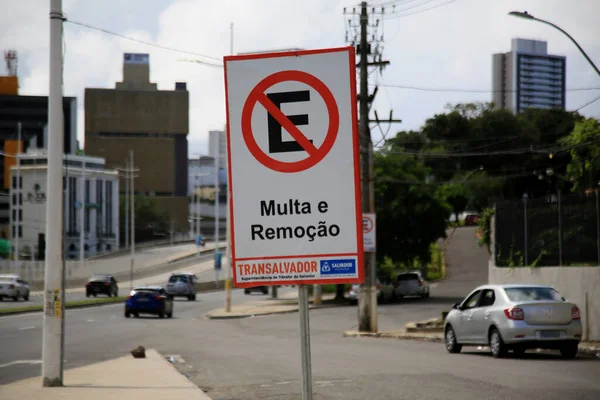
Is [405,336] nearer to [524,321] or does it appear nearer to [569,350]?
[569,350]

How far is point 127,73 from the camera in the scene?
17712 cm

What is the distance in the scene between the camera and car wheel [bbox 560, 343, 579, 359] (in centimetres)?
1872

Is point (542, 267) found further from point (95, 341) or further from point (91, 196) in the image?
point (91, 196)

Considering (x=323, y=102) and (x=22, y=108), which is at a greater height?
(x=22, y=108)

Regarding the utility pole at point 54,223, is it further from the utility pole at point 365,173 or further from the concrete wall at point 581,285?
the utility pole at point 365,173

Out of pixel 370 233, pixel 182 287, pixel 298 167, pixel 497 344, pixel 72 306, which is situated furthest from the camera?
pixel 182 287

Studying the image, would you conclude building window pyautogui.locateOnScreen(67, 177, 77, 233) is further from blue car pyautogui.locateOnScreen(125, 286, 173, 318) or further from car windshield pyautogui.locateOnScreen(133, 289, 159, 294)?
blue car pyautogui.locateOnScreen(125, 286, 173, 318)

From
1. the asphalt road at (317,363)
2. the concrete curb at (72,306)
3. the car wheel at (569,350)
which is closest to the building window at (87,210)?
the concrete curb at (72,306)

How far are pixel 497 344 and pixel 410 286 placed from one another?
123ft

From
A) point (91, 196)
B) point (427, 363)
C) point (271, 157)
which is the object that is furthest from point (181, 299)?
point (91, 196)

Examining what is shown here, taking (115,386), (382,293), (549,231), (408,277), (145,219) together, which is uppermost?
(549,231)

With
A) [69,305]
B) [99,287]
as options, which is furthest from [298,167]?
[99,287]

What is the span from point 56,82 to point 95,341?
14021 mm

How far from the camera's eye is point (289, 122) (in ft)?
19.1
